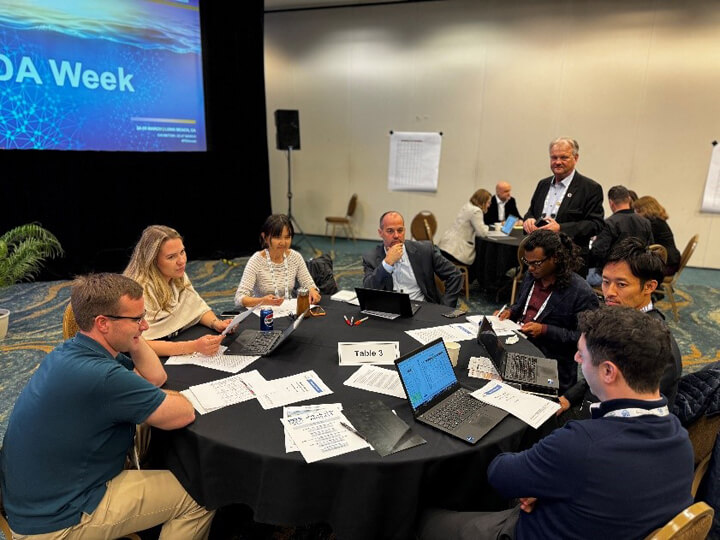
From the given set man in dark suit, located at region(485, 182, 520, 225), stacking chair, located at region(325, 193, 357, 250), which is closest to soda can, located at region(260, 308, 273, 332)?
man in dark suit, located at region(485, 182, 520, 225)

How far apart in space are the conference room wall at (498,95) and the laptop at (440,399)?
6.35 m

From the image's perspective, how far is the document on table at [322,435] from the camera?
4.92 ft

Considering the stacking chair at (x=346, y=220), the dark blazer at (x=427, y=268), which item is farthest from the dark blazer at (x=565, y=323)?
the stacking chair at (x=346, y=220)

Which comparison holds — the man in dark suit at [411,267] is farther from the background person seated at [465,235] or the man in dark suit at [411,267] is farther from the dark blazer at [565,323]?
the background person seated at [465,235]

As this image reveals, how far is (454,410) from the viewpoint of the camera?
1745mm

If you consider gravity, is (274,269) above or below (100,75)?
below

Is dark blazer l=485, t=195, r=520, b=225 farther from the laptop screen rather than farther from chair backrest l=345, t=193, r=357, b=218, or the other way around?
the laptop screen

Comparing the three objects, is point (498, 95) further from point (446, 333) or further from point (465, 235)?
point (446, 333)

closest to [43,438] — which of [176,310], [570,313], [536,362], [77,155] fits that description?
[176,310]

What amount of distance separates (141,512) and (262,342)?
882mm

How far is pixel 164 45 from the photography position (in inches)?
235

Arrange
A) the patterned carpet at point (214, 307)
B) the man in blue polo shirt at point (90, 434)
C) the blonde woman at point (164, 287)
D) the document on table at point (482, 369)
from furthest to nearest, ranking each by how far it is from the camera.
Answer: the patterned carpet at point (214, 307)
the blonde woman at point (164, 287)
the document on table at point (482, 369)
the man in blue polo shirt at point (90, 434)

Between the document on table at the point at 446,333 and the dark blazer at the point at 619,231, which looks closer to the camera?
the document on table at the point at 446,333

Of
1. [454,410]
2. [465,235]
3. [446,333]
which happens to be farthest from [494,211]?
[454,410]
